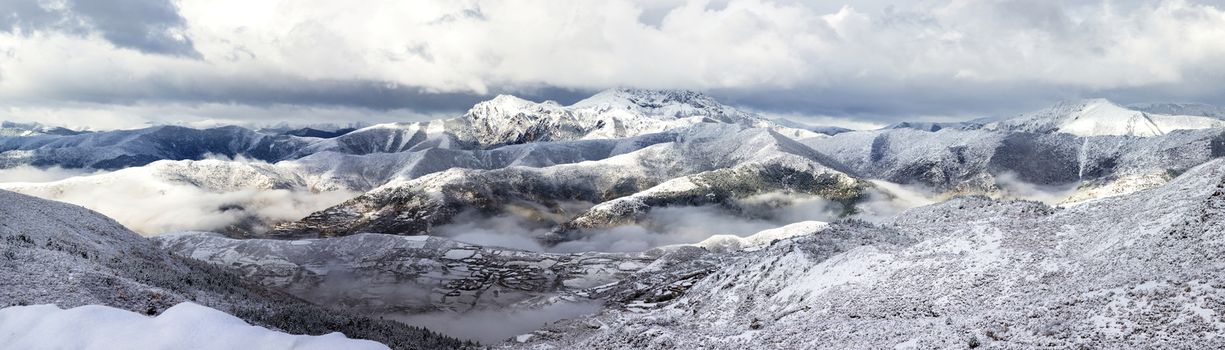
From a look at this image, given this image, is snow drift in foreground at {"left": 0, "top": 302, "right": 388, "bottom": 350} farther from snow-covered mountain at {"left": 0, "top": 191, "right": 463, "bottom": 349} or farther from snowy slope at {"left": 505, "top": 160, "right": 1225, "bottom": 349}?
snowy slope at {"left": 505, "top": 160, "right": 1225, "bottom": 349}

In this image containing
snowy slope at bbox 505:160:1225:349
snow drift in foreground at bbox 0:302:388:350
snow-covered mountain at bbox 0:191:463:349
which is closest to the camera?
snow drift in foreground at bbox 0:302:388:350

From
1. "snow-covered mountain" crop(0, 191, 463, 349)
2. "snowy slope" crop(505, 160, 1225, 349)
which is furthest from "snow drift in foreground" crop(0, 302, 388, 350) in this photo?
"snowy slope" crop(505, 160, 1225, 349)

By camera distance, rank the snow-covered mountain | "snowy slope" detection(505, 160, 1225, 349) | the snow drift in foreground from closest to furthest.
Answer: the snow drift in foreground → "snowy slope" detection(505, 160, 1225, 349) → the snow-covered mountain

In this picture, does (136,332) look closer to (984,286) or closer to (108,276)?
(108,276)

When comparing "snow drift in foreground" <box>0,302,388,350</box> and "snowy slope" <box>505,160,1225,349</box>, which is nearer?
"snow drift in foreground" <box>0,302,388,350</box>

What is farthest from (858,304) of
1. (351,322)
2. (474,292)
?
(474,292)

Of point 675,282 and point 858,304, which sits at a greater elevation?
point 858,304

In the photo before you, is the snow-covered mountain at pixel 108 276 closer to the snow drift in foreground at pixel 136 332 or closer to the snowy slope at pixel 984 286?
the snow drift in foreground at pixel 136 332

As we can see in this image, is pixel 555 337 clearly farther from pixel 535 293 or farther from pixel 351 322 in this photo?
pixel 535 293
